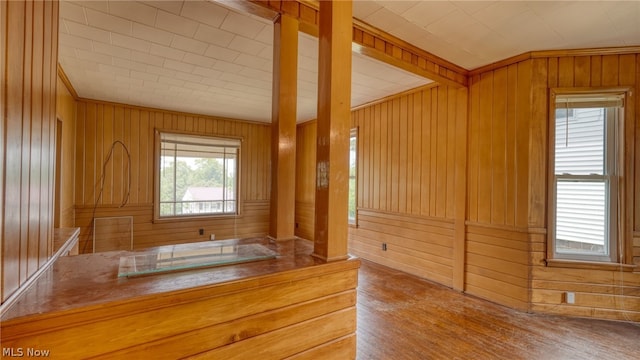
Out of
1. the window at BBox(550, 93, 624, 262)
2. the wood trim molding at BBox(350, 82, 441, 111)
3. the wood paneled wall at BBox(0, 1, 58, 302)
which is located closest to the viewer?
the wood paneled wall at BBox(0, 1, 58, 302)

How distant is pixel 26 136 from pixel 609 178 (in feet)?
14.0

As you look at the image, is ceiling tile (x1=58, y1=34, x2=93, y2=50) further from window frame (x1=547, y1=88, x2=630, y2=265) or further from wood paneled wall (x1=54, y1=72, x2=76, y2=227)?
window frame (x1=547, y1=88, x2=630, y2=265)

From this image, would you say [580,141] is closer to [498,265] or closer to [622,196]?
A: [622,196]

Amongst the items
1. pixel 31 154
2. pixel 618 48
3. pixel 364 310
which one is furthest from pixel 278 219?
pixel 618 48

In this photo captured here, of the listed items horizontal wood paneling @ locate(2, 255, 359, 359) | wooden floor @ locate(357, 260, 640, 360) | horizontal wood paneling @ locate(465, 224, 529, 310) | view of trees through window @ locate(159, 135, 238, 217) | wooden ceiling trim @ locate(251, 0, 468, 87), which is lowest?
wooden floor @ locate(357, 260, 640, 360)

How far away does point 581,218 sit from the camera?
2.88 meters

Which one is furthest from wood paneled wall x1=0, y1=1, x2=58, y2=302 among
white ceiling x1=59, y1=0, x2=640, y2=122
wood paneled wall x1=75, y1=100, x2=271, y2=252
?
wood paneled wall x1=75, y1=100, x2=271, y2=252

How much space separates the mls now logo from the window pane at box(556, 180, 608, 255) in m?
3.84

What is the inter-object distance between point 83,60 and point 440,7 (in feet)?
11.5

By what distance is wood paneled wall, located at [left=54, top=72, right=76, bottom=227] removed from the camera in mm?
3408

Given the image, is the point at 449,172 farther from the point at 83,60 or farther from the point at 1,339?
the point at 83,60

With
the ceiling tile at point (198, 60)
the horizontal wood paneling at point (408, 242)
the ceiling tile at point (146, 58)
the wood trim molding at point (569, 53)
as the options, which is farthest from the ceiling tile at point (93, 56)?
the wood trim molding at point (569, 53)

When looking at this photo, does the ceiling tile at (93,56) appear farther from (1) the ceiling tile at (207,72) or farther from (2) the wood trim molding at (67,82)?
(1) the ceiling tile at (207,72)

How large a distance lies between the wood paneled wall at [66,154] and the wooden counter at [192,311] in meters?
2.96
